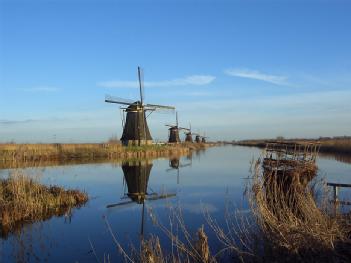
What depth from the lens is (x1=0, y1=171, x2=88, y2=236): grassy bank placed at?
10.4 m

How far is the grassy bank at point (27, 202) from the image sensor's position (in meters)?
10.4

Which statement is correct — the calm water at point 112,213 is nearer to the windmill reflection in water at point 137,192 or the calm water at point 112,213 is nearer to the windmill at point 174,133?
the windmill reflection in water at point 137,192

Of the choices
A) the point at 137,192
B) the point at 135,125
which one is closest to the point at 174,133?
the point at 135,125

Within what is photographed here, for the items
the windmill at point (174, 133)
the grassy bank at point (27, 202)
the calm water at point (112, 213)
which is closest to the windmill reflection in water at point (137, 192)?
the calm water at point (112, 213)

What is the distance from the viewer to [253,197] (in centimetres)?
722

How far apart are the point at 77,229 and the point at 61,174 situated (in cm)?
1194

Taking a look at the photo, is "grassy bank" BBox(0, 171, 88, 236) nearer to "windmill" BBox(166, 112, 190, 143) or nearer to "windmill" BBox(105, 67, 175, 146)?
"windmill" BBox(105, 67, 175, 146)

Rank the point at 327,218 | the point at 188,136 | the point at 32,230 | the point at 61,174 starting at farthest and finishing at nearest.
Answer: the point at 188,136 → the point at 61,174 → the point at 32,230 → the point at 327,218

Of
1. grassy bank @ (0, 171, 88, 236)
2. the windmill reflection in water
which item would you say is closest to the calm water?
the windmill reflection in water

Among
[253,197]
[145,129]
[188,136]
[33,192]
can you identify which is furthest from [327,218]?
[188,136]

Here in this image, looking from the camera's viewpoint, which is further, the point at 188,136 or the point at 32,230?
the point at 188,136

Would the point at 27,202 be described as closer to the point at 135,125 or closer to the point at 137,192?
the point at 137,192

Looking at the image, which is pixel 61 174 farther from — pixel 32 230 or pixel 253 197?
pixel 253 197

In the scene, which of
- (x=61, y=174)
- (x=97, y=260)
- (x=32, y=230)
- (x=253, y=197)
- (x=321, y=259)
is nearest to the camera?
(x=321, y=259)
